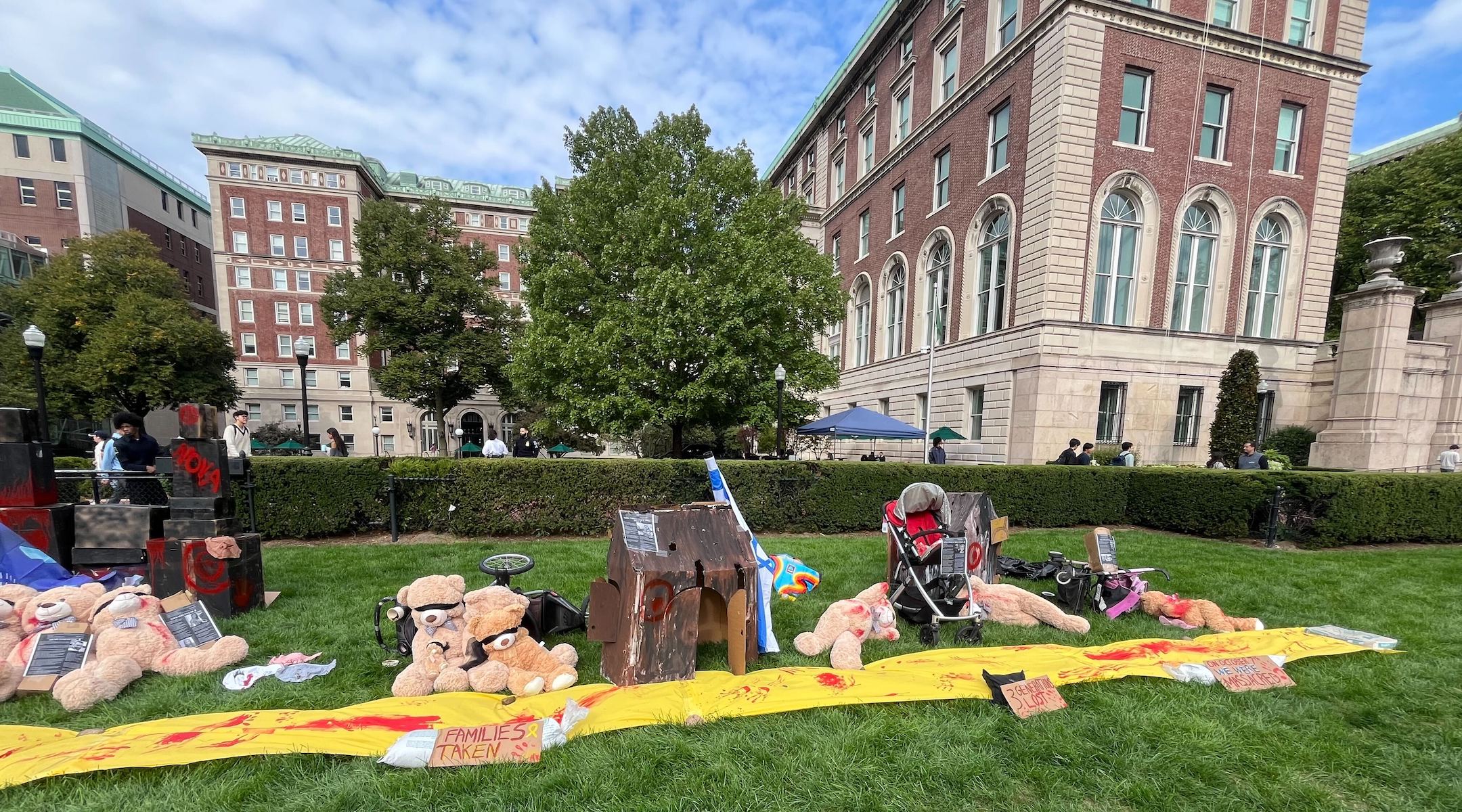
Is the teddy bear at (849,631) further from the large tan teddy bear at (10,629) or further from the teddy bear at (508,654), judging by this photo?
the large tan teddy bear at (10,629)

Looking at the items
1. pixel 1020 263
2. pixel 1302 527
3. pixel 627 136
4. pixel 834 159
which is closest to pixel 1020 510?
pixel 1302 527

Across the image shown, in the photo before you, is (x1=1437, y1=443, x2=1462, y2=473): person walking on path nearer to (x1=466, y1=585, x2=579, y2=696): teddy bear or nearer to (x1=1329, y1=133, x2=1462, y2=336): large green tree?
(x1=1329, y1=133, x2=1462, y2=336): large green tree

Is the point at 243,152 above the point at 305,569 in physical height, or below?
above

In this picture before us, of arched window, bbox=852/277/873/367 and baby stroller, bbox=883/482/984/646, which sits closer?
baby stroller, bbox=883/482/984/646

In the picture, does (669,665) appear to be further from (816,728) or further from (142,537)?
(142,537)

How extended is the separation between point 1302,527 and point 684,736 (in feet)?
37.3

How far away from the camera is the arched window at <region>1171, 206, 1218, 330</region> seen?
1573cm

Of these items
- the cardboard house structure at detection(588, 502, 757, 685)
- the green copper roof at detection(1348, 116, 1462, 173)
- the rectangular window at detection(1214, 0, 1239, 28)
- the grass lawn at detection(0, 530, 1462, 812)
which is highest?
the green copper roof at detection(1348, 116, 1462, 173)

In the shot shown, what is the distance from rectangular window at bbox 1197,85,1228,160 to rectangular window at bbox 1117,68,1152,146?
2092 millimetres

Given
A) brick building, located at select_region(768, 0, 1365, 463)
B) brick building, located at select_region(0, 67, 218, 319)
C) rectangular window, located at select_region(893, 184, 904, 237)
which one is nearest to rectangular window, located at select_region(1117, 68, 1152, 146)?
brick building, located at select_region(768, 0, 1365, 463)

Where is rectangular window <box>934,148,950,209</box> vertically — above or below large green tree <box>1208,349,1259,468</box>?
above

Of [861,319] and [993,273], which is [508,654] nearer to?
[993,273]

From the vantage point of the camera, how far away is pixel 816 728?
282 cm

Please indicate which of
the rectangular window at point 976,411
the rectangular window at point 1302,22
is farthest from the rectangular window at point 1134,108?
the rectangular window at point 976,411
